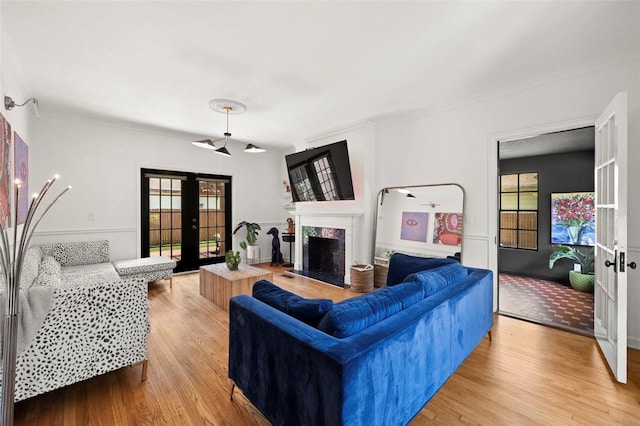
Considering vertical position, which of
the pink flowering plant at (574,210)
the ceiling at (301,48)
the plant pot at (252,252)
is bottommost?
the plant pot at (252,252)

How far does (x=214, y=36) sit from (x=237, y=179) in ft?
12.6

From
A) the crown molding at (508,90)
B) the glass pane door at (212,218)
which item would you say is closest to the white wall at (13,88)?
the glass pane door at (212,218)

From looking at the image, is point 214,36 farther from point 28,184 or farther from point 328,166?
point 28,184

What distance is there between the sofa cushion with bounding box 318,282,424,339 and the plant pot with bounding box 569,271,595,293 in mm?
4049

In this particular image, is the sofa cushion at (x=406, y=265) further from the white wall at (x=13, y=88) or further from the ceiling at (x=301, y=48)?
the white wall at (x=13, y=88)

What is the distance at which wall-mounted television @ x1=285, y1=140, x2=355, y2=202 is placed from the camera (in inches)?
170

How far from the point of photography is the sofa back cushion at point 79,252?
3.78 m

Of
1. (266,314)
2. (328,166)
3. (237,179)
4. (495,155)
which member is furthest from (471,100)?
(237,179)

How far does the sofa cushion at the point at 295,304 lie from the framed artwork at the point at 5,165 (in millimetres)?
2357

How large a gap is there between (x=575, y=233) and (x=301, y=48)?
528cm

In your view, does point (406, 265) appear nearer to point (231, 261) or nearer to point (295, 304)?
point (295, 304)

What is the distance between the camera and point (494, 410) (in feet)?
5.68

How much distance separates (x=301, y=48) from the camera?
2389 millimetres

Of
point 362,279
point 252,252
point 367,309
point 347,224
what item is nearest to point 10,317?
point 367,309
